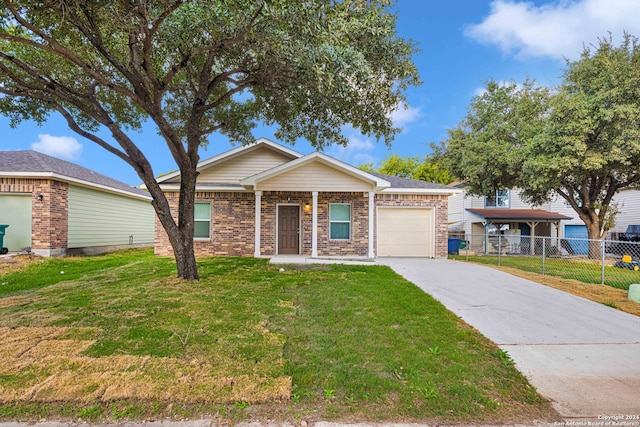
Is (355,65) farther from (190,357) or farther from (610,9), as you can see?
(610,9)

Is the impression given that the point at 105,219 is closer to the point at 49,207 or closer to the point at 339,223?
the point at 49,207

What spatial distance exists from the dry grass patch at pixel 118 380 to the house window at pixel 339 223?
857 centimetres

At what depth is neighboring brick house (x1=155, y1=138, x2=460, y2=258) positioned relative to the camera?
11539 millimetres

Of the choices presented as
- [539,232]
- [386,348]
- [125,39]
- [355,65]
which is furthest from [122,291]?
[539,232]

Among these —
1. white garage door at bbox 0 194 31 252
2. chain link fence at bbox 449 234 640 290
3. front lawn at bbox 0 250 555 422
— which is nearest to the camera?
front lawn at bbox 0 250 555 422

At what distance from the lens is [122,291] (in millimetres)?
6121

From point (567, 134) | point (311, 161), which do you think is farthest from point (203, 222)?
point (567, 134)

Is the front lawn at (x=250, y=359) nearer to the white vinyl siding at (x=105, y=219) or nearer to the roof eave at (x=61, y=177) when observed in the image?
the roof eave at (x=61, y=177)

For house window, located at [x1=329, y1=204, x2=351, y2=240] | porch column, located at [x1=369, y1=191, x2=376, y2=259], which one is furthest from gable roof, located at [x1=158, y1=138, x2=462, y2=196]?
house window, located at [x1=329, y1=204, x2=351, y2=240]

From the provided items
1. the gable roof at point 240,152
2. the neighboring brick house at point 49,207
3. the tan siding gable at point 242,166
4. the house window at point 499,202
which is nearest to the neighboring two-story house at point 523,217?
the house window at point 499,202

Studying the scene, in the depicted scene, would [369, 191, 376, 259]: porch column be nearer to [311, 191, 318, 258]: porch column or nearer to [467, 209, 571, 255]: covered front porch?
[311, 191, 318, 258]: porch column

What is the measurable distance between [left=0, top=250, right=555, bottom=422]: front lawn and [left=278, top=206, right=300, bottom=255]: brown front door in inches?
221

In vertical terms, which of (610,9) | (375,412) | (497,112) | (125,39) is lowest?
(375,412)

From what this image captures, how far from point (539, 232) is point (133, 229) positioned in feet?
82.2
